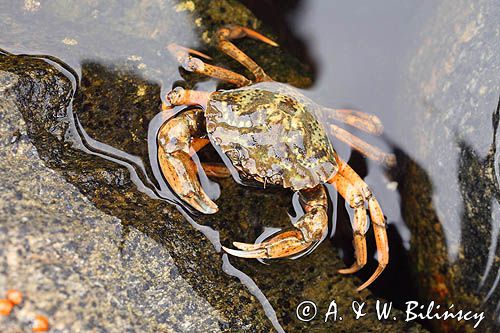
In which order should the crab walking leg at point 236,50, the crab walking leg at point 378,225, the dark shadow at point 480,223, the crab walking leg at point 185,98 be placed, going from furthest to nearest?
the crab walking leg at point 236,50 < the crab walking leg at point 378,225 < the crab walking leg at point 185,98 < the dark shadow at point 480,223

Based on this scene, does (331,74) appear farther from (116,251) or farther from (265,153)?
(116,251)

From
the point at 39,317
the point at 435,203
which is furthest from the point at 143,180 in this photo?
the point at 435,203

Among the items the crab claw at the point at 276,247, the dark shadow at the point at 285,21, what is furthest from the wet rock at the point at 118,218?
the dark shadow at the point at 285,21

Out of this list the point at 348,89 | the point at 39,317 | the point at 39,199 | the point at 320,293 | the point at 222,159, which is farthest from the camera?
the point at 348,89

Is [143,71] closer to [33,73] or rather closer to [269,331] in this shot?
[33,73]

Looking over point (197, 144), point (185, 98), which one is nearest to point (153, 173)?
point (197, 144)

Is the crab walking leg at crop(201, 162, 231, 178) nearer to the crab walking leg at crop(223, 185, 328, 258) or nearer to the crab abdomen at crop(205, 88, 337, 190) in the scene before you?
the crab abdomen at crop(205, 88, 337, 190)

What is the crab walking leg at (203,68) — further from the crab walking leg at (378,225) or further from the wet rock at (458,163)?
A: the wet rock at (458,163)
